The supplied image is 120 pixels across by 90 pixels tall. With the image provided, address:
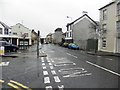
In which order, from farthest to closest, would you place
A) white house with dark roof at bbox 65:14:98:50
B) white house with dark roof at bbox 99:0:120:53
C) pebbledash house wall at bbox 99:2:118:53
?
white house with dark roof at bbox 65:14:98:50 → pebbledash house wall at bbox 99:2:118:53 → white house with dark roof at bbox 99:0:120:53

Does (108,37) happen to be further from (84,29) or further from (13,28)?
(13,28)

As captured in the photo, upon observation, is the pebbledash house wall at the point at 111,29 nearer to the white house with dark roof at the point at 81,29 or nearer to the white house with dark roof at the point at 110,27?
the white house with dark roof at the point at 110,27

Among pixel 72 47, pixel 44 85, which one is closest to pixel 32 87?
pixel 44 85

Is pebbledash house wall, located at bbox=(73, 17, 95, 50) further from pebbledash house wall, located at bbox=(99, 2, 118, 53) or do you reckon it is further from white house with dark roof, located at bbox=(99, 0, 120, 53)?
pebbledash house wall, located at bbox=(99, 2, 118, 53)

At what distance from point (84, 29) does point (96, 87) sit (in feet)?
111

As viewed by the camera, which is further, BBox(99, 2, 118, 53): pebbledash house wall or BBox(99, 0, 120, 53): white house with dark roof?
BBox(99, 2, 118, 53): pebbledash house wall

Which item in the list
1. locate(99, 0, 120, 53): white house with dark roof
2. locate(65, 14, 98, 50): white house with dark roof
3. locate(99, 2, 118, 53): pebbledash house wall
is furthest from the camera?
locate(65, 14, 98, 50): white house with dark roof

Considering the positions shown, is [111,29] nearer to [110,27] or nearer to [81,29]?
[110,27]

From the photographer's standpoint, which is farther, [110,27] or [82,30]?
[82,30]

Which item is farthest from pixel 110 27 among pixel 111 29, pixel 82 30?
pixel 82 30

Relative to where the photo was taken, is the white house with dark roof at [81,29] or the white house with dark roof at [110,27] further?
the white house with dark roof at [81,29]

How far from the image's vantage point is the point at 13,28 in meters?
41.4

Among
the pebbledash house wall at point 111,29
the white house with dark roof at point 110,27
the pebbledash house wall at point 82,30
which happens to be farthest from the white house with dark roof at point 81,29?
the pebbledash house wall at point 111,29

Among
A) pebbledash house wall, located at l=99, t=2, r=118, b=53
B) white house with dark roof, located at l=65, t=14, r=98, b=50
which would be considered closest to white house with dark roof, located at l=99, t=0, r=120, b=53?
pebbledash house wall, located at l=99, t=2, r=118, b=53
